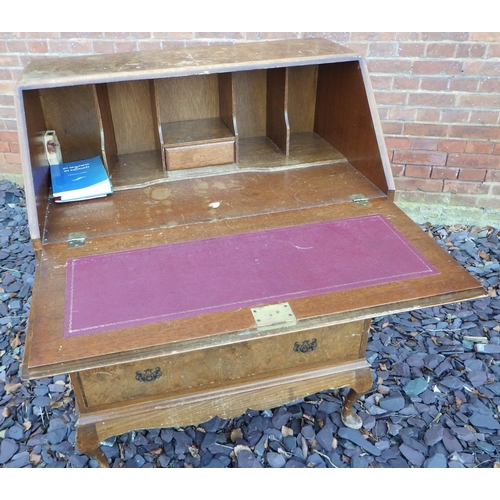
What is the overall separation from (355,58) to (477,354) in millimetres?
1496

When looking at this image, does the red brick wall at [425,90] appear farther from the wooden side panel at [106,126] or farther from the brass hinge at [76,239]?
the brass hinge at [76,239]

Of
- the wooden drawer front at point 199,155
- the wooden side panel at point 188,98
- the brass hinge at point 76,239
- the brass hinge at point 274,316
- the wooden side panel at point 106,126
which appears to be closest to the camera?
the brass hinge at point 274,316

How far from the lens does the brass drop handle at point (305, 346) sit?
1.62 metres

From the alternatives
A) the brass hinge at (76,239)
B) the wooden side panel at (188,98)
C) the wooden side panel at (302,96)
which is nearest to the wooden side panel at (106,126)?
the wooden side panel at (188,98)

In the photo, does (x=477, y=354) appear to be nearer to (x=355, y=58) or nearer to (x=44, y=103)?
(x=355, y=58)

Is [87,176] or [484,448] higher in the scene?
[87,176]

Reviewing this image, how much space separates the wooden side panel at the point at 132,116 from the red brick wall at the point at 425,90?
2.93 ft

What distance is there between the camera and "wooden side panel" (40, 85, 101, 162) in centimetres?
200

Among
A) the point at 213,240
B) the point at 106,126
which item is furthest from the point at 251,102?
the point at 213,240

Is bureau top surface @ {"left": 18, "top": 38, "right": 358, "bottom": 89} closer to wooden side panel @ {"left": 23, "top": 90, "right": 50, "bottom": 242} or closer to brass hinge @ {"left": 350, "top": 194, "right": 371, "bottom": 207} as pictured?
wooden side panel @ {"left": 23, "top": 90, "right": 50, "bottom": 242}

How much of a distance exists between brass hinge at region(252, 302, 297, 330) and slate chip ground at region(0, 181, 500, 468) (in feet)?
2.85

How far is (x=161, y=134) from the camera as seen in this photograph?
1962mm

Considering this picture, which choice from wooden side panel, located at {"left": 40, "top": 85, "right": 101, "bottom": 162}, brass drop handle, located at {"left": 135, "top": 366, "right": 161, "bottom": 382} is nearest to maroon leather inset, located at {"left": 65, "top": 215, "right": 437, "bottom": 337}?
brass drop handle, located at {"left": 135, "top": 366, "right": 161, "bottom": 382}

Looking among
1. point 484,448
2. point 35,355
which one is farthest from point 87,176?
point 484,448
